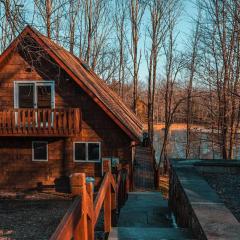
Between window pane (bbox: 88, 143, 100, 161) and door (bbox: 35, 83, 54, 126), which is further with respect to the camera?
door (bbox: 35, 83, 54, 126)

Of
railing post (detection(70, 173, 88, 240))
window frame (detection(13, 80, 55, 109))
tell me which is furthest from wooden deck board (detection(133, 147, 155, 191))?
railing post (detection(70, 173, 88, 240))

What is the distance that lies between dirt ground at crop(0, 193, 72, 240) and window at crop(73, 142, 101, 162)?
6.71 ft

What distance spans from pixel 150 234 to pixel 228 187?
2.29m

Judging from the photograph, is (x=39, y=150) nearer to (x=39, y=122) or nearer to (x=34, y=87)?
(x=39, y=122)

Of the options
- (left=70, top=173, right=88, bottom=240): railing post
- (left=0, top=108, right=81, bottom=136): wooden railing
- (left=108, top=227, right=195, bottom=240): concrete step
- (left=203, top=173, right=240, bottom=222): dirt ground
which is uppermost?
(left=0, top=108, right=81, bottom=136): wooden railing

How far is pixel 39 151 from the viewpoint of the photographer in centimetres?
1600

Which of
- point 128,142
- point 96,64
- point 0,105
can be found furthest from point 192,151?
point 0,105

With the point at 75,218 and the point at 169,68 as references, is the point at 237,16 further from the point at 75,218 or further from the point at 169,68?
the point at 169,68

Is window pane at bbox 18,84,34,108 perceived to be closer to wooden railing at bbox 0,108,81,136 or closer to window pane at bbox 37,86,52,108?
window pane at bbox 37,86,52,108

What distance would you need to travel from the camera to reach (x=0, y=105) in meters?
16.0

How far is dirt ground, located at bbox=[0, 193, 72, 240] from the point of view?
10469 mm

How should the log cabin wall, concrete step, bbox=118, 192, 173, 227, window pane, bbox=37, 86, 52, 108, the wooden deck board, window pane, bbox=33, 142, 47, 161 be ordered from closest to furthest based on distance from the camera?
1. concrete step, bbox=118, 192, 173, 227
2. the log cabin wall
3. window pane, bbox=37, 86, 52, 108
4. window pane, bbox=33, 142, 47, 161
5. the wooden deck board

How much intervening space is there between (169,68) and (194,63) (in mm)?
7480

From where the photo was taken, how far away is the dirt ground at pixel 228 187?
201 inches
